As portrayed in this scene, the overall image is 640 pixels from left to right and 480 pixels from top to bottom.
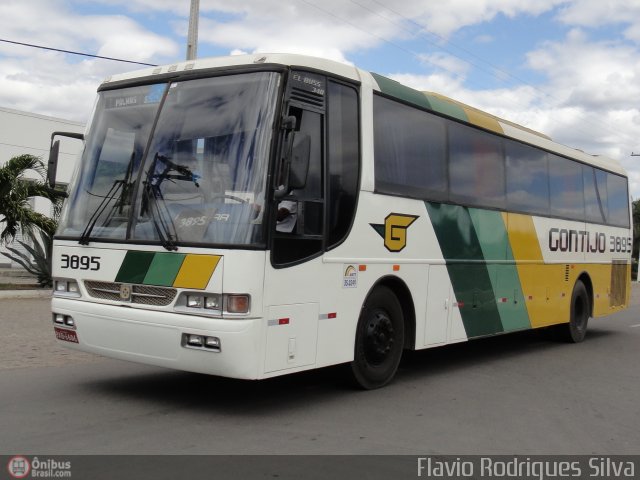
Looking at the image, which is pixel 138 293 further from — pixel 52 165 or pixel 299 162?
pixel 52 165

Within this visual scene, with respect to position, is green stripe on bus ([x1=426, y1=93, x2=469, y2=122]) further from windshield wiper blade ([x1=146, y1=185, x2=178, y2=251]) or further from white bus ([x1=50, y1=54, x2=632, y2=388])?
windshield wiper blade ([x1=146, y1=185, x2=178, y2=251])

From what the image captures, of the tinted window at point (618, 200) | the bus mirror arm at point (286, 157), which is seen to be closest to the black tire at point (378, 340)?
the bus mirror arm at point (286, 157)

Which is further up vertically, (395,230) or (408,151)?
(408,151)

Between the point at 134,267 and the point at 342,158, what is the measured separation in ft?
7.19

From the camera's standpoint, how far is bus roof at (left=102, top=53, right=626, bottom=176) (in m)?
6.34

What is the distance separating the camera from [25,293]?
15.3 m

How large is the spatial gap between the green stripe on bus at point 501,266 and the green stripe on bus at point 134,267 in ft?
14.7

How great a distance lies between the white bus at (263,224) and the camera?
230 inches

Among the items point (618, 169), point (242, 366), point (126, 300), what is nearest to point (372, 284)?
point (242, 366)

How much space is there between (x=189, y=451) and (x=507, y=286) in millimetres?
5978

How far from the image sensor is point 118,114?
6.93m

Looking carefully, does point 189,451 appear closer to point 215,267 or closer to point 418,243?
point 215,267

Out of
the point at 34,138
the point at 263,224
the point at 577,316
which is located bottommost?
the point at 577,316

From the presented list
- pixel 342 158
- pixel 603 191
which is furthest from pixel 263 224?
pixel 603 191
